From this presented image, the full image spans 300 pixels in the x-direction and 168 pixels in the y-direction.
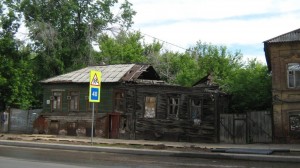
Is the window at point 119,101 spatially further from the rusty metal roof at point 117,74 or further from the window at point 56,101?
the window at point 56,101

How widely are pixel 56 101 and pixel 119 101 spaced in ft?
20.7

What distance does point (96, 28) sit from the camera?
41938mm

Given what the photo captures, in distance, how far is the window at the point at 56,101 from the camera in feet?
104

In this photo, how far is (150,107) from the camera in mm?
28391

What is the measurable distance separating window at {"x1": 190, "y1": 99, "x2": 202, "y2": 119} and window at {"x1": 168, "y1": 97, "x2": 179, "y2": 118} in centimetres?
109

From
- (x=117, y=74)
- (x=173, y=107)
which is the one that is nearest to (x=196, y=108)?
(x=173, y=107)

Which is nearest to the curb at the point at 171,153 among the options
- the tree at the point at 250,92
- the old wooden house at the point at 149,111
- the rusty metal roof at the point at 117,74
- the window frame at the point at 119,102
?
the old wooden house at the point at 149,111

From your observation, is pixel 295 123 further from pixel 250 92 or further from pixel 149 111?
pixel 149 111

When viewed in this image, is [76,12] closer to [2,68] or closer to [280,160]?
[2,68]

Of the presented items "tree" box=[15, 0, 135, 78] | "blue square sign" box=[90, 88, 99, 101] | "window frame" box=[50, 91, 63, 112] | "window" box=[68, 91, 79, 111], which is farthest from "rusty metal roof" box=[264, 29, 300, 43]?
"tree" box=[15, 0, 135, 78]

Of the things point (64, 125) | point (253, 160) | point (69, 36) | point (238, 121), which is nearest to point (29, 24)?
point (69, 36)

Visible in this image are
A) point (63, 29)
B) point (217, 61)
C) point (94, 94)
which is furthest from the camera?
point (217, 61)

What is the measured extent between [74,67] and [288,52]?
78.7 ft

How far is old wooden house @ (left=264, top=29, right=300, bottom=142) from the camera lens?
2484cm
